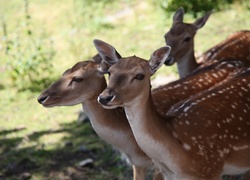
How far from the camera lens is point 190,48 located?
6656mm

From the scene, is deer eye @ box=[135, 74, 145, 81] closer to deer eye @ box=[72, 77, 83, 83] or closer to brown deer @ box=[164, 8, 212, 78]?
deer eye @ box=[72, 77, 83, 83]

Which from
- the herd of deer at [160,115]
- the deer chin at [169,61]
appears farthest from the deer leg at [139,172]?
the deer chin at [169,61]

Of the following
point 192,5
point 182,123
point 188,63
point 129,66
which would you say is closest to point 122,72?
point 129,66

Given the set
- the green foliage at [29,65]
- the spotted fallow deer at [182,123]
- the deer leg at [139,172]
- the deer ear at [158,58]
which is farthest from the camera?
the green foliage at [29,65]

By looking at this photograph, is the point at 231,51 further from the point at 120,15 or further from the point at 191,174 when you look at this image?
the point at 120,15

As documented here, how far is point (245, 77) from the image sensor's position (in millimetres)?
4957

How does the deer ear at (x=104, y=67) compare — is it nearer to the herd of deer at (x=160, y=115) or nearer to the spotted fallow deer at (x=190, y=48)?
the herd of deer at (x=160, y=115)

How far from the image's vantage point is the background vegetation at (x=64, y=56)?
6336 mm

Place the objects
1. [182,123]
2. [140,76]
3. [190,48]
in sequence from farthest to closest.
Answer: [190,48], [182,123], [140,76]

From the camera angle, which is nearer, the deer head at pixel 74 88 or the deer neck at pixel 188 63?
the deer head at pixel 74 88

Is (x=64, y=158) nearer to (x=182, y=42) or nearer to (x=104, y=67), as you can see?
(x=182, y=42)

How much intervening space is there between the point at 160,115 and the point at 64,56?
5.58 m

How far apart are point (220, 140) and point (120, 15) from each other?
23.6 ft

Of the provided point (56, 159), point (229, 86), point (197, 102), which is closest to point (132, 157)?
point (197, 102)
